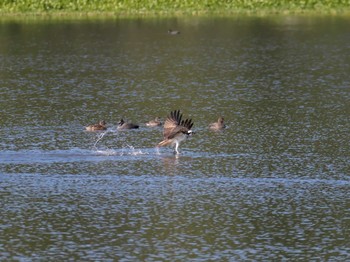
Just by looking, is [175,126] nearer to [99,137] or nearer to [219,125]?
[99,137]

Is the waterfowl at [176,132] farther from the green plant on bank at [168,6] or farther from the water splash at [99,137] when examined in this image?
the green plant on bank at [168,6]

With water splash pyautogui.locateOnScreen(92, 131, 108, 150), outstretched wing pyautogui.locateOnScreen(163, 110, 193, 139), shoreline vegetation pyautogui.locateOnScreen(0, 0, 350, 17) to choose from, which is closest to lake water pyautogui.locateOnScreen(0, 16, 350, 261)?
water splash pyautogui.locateOnScreen(92, 131, 108, 150)

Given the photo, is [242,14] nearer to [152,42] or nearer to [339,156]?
[152,42]

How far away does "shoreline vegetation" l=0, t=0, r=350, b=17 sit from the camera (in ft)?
202

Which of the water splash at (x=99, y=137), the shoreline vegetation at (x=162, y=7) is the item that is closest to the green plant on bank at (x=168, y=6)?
the shoreline vegetation at (x=162, y=7)

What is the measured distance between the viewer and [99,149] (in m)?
26.9

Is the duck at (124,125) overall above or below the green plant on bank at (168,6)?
above

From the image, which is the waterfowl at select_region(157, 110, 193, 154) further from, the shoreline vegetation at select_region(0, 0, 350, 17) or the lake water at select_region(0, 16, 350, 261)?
the shoreline vegetation at select_region(0, 0, 350, 17)

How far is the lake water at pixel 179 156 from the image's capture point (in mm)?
18734

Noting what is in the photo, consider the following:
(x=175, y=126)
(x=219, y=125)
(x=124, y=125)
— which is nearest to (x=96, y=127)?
(x=124, y=125)

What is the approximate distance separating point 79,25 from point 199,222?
39638 millimetres

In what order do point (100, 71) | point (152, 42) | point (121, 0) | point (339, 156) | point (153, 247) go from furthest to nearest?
point (121, 0)
point (152, 42)
point (100, 71)
point (339, 156)
point (153, 247)

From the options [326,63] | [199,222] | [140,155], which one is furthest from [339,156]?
[326,63]

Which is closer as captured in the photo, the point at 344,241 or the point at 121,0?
the point at 344,241
